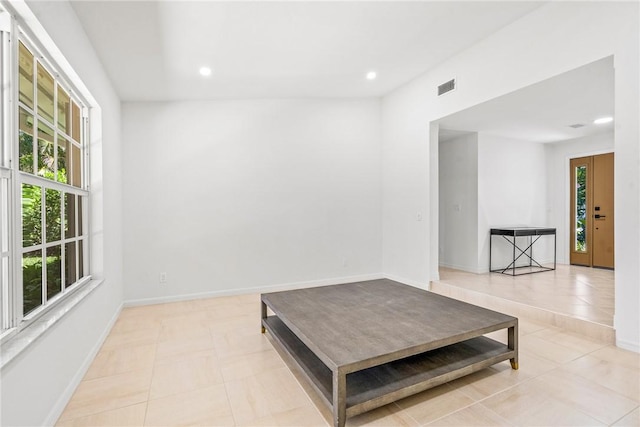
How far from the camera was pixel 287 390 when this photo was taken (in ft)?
6.70

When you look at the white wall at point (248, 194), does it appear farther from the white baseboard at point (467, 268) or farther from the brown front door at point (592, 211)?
the brown front door at point (592, 211)

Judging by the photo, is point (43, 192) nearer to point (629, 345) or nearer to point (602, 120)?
point (629, 345)

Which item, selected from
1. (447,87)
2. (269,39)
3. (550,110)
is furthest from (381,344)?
(550,110)

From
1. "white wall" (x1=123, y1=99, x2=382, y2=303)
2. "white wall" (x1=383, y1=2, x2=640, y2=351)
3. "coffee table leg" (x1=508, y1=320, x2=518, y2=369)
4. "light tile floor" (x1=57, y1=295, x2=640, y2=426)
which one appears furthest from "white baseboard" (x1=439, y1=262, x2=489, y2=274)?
"coffee table leg" (x1=508, y1=320, x2=518, y2=369)

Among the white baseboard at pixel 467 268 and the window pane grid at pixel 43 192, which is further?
the white baseboard at pixel 467 268

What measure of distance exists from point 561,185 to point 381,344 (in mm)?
5809

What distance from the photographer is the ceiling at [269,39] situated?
8.53ft

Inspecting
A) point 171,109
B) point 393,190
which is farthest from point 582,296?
point 171,109

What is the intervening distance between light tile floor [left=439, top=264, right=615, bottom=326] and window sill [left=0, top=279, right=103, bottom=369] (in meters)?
3.88

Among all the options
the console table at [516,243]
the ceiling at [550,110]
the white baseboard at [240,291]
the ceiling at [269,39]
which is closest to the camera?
the ceiling at [269,39]

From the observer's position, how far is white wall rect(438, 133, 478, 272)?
5.18m

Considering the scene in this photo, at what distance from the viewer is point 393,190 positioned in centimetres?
496

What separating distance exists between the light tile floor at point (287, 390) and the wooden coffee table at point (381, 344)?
126 millimetres

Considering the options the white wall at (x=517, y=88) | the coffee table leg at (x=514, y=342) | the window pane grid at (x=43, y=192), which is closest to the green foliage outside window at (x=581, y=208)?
the white wall at (x=517, y=88)
